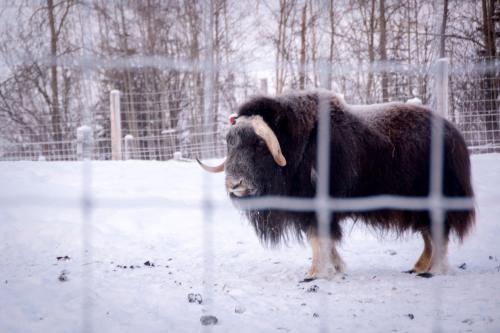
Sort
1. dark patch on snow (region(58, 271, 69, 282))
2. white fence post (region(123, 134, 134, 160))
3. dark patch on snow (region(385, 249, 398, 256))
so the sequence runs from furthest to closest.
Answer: white fence post (region(123, 134, 134, 160)) < dark patch on snow (region(385, 249, 398, 256)) < dark patch on snow (region(58, 271, 69, 282))

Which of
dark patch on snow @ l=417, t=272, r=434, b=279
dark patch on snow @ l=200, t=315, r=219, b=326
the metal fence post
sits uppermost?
the metal fence post

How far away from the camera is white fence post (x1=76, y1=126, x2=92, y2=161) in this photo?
2858 millimetres

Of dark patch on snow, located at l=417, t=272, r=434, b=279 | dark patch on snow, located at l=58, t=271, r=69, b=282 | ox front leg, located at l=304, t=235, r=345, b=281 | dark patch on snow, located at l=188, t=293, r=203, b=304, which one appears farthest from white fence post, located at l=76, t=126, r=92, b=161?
dark patch on snow, located at l=417, t=272, r=434, b=279

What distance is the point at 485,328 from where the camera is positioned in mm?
1746

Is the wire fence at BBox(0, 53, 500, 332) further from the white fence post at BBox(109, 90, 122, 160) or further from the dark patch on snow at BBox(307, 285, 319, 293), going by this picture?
the dark patch on snow at BBox(307, 285, 319, 293)

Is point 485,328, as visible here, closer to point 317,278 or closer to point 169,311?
point 317,278

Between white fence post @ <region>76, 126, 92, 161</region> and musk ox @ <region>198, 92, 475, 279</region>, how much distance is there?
2.83ft

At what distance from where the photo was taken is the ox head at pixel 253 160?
2508mm

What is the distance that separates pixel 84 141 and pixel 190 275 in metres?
1.16

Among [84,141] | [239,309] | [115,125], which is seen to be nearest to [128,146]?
[115,125]

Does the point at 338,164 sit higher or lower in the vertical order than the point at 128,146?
lower

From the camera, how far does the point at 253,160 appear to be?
2.55 metres

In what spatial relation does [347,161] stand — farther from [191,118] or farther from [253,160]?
[191,118]

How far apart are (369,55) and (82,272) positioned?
228 centimetres
